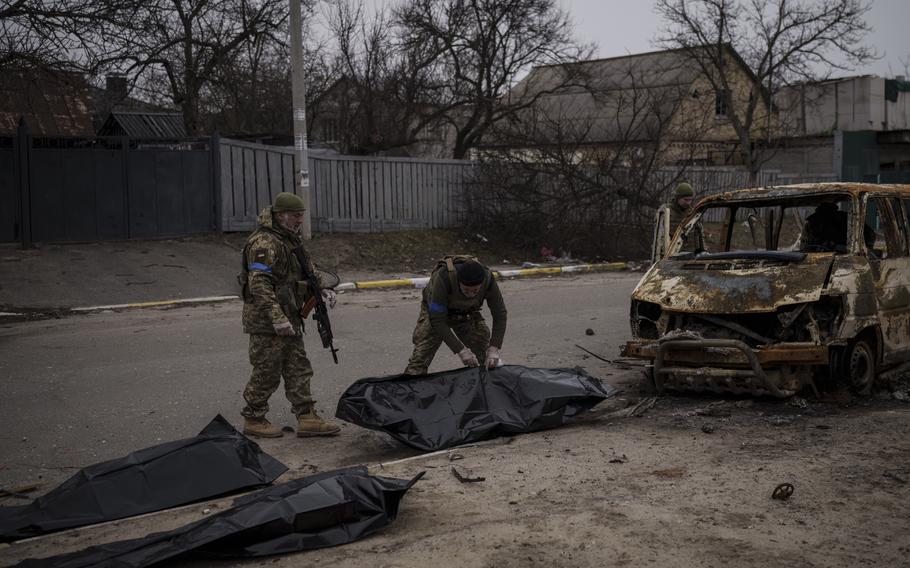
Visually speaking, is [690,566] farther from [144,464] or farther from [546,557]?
[144,464]

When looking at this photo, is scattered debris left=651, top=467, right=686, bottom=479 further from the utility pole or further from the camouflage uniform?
the utility pole

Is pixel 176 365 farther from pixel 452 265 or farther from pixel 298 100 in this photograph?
pixel 298 100

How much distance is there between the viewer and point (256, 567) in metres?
4.05

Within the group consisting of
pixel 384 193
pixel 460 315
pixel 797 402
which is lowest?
pixel 797 402

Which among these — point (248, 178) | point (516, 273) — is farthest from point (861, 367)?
point (248, 178)

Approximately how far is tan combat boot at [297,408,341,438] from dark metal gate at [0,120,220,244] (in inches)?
437

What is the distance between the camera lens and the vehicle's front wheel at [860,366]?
22.9 feet

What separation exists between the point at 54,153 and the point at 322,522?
13.6 meters

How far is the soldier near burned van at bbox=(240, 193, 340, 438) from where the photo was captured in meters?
6.44

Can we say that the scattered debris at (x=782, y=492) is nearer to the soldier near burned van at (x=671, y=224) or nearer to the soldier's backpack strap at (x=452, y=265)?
the soldier's backpack strap at (x=452, y=265)

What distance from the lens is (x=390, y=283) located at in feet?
52.5

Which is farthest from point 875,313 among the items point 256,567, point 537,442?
point 256,567

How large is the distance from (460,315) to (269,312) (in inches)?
58.4

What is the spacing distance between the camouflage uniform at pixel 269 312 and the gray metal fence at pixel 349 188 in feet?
38.1
